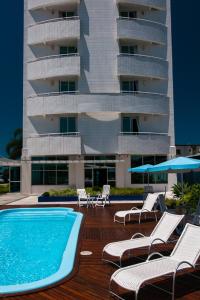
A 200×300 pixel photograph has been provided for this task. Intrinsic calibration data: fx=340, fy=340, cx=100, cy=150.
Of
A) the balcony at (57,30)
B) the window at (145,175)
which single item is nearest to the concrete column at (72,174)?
the window at (145,175)

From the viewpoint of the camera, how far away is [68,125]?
1249 inches

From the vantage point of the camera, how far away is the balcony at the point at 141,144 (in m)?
30.4

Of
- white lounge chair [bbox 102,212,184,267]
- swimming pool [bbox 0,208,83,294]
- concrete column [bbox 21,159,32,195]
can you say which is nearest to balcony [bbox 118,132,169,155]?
concrete column [bbox 21,159,32,195]

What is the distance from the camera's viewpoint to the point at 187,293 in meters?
5.94

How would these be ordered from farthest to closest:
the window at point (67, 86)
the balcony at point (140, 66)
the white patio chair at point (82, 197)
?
the window at point (67, 86)
the balcony at point (140, 66)
the white patio chair at point (82, 197)

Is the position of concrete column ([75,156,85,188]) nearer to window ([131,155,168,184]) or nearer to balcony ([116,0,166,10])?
window ([131,155,168,184])

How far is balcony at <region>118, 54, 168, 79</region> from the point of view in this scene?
31.2 meters

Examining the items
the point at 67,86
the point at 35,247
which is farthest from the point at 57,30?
the point at 35,247

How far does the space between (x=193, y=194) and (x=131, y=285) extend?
35.1 feet

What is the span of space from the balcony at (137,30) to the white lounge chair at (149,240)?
26.2 m

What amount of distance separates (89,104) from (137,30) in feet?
28.3

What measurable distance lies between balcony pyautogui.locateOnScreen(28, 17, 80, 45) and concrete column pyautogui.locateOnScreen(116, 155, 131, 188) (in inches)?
472

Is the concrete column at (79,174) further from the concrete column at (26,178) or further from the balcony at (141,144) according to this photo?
A: the concrete column at (26,178)

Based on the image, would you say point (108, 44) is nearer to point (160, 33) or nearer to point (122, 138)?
point (160, 33)
